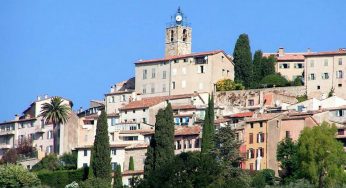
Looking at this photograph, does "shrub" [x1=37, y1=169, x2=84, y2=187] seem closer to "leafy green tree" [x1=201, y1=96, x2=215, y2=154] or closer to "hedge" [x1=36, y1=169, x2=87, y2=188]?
"hedge" [x1=36, y1=169, x2=87, y2=188]

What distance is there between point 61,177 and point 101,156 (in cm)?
568

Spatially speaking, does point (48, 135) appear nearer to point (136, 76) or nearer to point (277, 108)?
point (136, 76)

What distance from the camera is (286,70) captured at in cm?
12106

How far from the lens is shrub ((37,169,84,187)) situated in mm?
99125

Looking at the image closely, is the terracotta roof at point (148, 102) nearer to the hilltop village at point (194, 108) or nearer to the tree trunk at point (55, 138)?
the hilltop village at point (194, 108)

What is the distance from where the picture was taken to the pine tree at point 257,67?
11706cm

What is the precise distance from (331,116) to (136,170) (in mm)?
15473

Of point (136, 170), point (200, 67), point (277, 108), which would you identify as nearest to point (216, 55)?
point (200, 67)

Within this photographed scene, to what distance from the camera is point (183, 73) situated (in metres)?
117

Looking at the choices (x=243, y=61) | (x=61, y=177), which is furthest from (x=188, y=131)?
(x=243, y=61)

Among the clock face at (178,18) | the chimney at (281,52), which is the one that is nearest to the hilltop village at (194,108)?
the chimney at (281,52)

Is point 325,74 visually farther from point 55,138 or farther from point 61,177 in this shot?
point 61,177

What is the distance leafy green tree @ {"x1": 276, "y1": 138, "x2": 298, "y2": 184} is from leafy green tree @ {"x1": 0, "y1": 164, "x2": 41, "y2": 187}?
18.5 m

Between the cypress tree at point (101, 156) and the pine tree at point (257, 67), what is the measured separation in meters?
24.1
